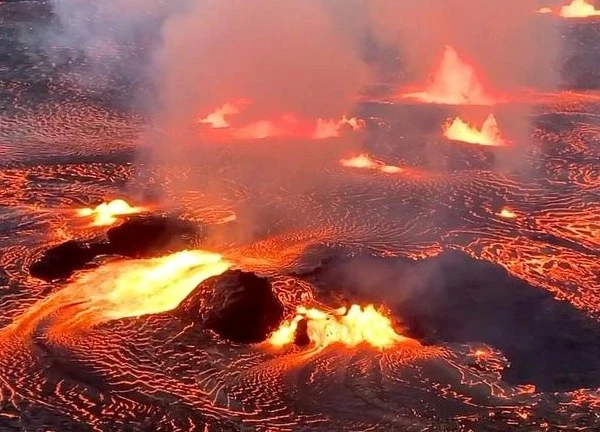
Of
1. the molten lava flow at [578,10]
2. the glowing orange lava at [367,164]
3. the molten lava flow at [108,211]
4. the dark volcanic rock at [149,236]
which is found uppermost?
the molten lava flow at [578,10]

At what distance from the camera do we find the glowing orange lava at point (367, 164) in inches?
434

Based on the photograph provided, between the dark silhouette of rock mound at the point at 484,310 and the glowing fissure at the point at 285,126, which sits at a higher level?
the glowing fissure at the point at 285,126

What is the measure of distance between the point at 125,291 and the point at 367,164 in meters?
4.76

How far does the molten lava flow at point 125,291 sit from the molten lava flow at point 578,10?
57.9 feet

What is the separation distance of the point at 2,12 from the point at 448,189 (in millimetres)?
16804

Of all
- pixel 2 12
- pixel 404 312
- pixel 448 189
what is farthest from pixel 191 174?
pixel 2 12

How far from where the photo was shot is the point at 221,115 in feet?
44.1

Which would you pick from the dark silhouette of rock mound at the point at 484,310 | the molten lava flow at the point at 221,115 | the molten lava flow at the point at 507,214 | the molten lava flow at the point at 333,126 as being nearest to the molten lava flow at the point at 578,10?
the molten lava flow at the point at 333,126

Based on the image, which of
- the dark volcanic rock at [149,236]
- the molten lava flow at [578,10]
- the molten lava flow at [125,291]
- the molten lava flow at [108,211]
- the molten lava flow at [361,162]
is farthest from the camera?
the molten lava flow at [578,10]

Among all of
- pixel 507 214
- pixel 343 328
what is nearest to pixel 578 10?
pixel 507 214

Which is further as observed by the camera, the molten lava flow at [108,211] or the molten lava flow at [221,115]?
the molten lava flow at [221,115]

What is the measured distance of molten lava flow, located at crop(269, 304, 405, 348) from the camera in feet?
22.2

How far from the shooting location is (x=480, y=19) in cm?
2105

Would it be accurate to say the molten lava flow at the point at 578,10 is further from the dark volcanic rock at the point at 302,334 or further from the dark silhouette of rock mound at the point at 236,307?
the dark volcanic rock at the point at 302,334
